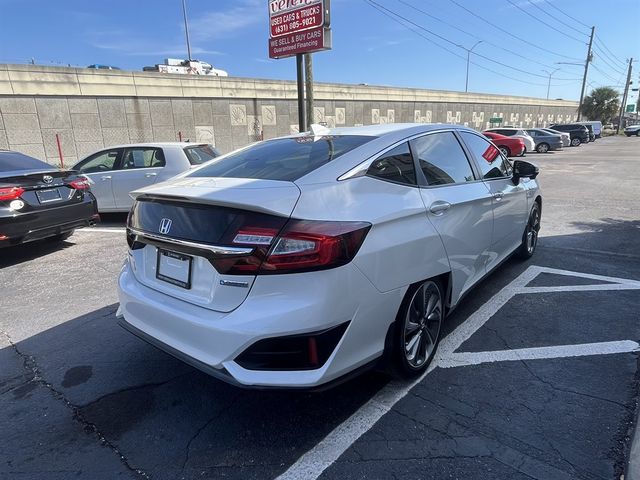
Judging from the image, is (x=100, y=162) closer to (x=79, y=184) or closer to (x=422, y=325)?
(x=79, y=184)

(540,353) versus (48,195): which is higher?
(48,195)

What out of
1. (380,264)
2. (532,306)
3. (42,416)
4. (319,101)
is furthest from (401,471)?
(319,101)

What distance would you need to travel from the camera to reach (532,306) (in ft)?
13.8

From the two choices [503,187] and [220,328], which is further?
[503,187]

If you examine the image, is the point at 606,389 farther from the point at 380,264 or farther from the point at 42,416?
the point at 42,416

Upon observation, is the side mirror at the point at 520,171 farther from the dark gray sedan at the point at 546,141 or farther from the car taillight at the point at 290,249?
the dark gray sedan at the point at 546,141

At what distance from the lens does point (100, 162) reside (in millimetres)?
8406

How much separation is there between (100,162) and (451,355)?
7.61 meters

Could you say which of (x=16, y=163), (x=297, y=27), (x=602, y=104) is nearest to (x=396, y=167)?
(x=16, y=163)

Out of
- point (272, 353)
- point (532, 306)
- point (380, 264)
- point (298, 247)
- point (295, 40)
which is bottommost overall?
point (532, 306)

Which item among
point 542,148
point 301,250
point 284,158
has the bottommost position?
point 542,148

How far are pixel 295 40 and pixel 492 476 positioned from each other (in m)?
13.6

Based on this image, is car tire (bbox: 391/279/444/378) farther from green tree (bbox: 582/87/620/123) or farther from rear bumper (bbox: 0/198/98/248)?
green tree (bbox: 582/87/620/123)

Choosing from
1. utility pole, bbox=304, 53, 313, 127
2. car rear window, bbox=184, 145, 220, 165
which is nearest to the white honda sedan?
car rear window, bbox=184, 145, 220, 165
